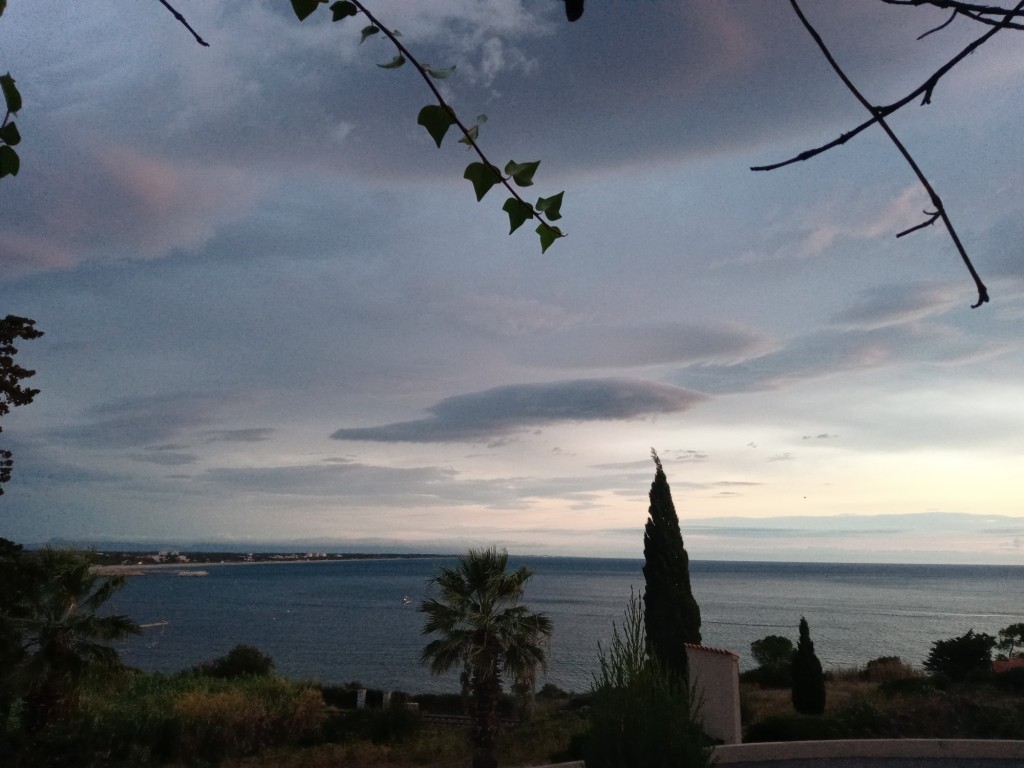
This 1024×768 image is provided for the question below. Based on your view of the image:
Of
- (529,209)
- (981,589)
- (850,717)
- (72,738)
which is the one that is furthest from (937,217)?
(981,589)

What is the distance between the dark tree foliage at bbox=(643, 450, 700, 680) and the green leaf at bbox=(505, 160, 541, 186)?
68.9 ft

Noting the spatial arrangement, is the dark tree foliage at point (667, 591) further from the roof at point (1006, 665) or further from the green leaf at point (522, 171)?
the green leaf at point (522, 171)

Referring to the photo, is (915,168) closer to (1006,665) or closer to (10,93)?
(10,93)

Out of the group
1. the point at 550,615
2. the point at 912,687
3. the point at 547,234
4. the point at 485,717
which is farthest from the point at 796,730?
the point at 550,615

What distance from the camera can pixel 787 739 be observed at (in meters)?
17.4

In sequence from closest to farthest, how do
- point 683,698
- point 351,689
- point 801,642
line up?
point 683,698 → point 801,642 → point 351,689

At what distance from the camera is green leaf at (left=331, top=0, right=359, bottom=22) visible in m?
1.29

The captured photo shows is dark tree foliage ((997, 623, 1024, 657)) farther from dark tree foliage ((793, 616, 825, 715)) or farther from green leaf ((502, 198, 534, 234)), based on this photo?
green leaf ((502, 198, 534, 234))

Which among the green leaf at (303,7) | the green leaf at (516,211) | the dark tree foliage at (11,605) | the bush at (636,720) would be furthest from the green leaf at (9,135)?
the dark tree foliage at (11,605)

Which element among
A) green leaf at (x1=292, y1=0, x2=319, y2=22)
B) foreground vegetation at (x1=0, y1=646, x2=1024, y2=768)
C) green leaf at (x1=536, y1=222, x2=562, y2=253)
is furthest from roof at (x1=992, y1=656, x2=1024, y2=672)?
green leaf at (x1=292, y1=0, x2=319, y2=22)

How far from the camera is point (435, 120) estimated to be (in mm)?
1228

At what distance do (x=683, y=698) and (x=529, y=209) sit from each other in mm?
10192

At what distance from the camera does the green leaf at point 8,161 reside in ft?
4.55

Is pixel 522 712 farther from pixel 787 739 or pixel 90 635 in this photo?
pixel 90 635
